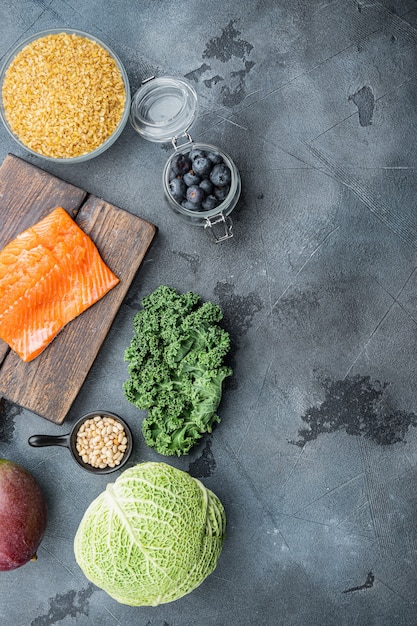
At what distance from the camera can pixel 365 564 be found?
279 centimetres

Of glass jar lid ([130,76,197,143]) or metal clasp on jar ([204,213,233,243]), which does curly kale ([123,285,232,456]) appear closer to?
metal clasp on jar ([204,213,233,243])

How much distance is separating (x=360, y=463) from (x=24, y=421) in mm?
1517

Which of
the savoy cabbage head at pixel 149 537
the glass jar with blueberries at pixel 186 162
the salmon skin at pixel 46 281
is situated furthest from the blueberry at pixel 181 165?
the savoy cabbage head at pixel 149 537

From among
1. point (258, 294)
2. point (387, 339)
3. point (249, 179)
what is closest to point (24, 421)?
point (258, 294)

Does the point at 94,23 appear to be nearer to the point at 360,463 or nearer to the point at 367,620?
the point at 360,463

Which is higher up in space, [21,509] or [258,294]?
[258,294]

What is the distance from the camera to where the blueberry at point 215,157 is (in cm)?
261

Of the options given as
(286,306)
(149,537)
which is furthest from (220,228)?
(149,537)

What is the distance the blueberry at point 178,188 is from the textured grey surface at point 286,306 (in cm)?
26

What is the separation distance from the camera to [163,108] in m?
2.86

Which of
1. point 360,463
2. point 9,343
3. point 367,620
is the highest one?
point 9,343

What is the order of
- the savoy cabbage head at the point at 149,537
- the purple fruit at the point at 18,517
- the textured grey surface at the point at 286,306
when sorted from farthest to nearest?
1. the textured grey surface at the point at 286,306
2. the purple fruit at the point at 18,517
3. the savoy cabbage head at the point at 149,537

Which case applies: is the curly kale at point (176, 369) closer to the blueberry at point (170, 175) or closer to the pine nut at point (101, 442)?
the pine nut at point (101, 442)

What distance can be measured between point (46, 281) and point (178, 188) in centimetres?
69
